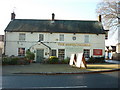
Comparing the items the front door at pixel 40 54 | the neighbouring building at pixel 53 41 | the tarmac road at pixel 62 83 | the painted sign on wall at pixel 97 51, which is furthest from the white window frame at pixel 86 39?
the tarmac road at pixel 62 83

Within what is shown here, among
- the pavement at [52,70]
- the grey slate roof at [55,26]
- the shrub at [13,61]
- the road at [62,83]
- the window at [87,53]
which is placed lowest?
the pavement at [52,70]

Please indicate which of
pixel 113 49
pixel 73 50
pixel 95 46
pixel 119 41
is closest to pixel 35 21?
pixel 73 50

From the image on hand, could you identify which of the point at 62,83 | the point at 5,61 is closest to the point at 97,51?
the point at 5,61

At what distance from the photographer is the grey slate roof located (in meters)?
31.1

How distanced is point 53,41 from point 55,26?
3.22 metres

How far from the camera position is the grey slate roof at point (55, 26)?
102 feet

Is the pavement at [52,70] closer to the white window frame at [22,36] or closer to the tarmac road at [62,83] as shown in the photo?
the tarmac road at [62,83]

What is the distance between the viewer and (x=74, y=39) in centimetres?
3098

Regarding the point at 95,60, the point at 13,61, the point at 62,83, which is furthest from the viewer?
the point at 95,60

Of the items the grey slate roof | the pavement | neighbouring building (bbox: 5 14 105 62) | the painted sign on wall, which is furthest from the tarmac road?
the grey slate roof

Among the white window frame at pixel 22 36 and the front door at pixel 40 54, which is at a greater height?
the white window frame at pixel 22 36

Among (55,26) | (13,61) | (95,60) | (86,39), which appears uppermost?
(55,26)

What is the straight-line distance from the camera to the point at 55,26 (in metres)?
32.5

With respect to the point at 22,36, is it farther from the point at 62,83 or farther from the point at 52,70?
the point at 62,83
